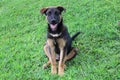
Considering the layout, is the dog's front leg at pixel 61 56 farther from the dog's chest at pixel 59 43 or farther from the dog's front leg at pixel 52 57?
the dog's front leg at pixel 52 57

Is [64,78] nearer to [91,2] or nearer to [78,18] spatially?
[78,18]

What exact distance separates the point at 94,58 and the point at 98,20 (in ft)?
6.87

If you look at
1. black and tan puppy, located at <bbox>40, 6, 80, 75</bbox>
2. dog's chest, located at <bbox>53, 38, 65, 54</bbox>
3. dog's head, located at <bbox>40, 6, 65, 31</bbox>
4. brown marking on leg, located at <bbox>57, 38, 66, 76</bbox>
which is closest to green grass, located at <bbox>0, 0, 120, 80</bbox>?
brown marking on leg, located at <bbox>57, 38, 66, 76</bbox>

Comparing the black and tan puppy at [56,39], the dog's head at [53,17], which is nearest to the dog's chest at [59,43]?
the black and tan puppy at [56,39]

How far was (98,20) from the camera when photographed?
862cm

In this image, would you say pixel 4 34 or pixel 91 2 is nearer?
pixel 4 34

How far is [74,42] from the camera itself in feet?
25.2

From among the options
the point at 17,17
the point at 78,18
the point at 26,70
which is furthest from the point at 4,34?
the point at 26,70

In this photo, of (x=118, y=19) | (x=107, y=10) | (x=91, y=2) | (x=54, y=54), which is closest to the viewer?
(x=54, y=54)

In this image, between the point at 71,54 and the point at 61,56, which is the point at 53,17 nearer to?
the point at 61,56

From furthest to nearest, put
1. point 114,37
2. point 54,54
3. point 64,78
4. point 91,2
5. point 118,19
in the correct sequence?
point 91,2, point 118,19, point 114,37, point 54,54, point 64,78

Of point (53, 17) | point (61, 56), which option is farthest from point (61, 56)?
point (53, 17)

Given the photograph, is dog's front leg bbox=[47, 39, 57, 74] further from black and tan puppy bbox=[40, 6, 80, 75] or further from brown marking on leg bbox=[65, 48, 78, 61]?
brown marking on leg bbox=[65, 48, 78, 61]

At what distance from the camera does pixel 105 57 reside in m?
6.71
